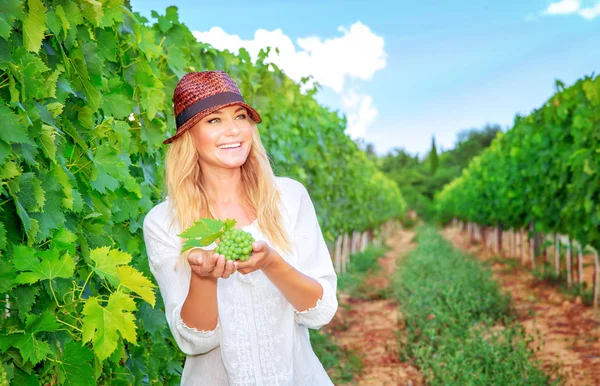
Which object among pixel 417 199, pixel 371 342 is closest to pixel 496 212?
pixel 371 342

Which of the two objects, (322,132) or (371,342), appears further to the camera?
(322,132)

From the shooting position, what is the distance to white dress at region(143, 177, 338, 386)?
216 centimetres

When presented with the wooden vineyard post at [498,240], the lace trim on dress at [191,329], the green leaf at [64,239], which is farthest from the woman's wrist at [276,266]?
the wooden vineyard post at [498,240]

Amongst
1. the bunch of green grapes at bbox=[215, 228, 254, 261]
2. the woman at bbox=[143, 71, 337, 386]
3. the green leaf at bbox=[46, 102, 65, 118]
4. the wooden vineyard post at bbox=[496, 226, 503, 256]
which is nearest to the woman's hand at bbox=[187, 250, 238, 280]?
the bunch of green grapes at bbox=[215, 228, 254, 261]

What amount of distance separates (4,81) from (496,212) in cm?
1824

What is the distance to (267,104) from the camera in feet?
20.6

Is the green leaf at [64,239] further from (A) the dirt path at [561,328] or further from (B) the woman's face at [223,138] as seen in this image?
(A) the dirt path at [561,328]

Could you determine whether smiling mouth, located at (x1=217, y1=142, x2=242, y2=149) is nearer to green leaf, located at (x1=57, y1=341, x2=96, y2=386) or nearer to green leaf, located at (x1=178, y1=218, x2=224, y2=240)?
green leaf, located at (x1=178, y1=218, x2=224, y2=240)

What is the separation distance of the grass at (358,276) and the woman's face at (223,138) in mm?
9470

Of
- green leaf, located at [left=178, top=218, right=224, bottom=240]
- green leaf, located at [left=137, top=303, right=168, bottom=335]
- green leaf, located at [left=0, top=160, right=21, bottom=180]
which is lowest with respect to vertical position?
green leaf, located at [left=137, top=303, right=168, bottom=335]

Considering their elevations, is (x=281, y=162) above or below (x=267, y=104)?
→ below

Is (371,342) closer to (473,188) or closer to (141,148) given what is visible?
(141,148)

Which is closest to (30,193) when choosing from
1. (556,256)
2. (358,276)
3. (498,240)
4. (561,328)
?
(561,328)

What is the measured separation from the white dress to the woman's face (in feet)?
0.87
